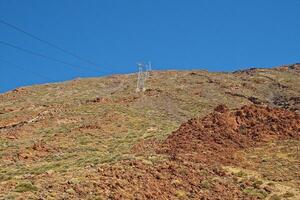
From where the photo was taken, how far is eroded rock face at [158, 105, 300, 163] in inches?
1324

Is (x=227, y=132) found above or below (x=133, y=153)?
above

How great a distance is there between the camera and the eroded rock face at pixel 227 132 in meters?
33.6

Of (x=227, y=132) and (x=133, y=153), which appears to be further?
(x=227, y=132)

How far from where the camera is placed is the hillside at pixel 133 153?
25.7m

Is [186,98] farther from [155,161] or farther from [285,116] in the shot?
[155,161]

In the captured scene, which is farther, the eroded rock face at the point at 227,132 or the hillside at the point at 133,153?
the eroded rock face at the point at 227,132

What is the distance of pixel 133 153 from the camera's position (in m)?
32.4

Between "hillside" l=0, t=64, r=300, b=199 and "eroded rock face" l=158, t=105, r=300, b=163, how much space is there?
127mm

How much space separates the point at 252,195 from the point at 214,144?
8.11m

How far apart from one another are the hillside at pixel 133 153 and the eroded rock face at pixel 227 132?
13cm

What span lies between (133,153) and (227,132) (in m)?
8.69

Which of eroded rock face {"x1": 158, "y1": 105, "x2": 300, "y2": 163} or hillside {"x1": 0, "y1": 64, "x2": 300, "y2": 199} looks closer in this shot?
hillside {"x1": 0, "y1": 64, "x2": 300, "y2": 199}

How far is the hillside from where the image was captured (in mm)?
25703

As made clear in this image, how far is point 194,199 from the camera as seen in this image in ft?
86.4
